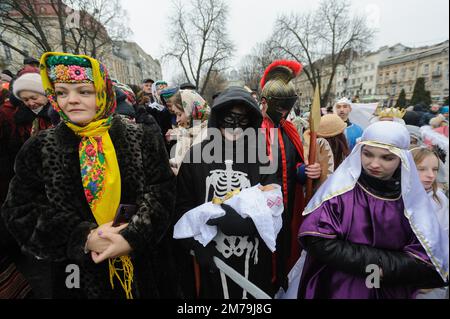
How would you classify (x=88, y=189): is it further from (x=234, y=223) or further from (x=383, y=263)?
(x=383, y=263)

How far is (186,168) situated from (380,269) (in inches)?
58.4

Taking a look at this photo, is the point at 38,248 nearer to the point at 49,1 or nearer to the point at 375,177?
the point at 375,177

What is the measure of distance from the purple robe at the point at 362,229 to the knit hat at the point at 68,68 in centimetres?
177

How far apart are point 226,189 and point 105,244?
859 mm

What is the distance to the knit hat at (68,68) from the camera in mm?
1362

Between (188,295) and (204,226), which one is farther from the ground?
(204,226)

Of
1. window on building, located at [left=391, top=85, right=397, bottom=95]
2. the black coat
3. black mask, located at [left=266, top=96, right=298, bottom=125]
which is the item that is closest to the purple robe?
black mask, located at [left=266, top=96, right=298, bottom=125]

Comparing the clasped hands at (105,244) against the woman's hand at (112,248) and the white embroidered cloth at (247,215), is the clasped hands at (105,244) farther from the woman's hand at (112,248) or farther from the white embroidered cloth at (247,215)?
the white embroidered cloth at (247,215)

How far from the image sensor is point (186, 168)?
1.83 meters

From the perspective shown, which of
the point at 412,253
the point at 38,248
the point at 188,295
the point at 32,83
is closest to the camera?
the point at 38,248

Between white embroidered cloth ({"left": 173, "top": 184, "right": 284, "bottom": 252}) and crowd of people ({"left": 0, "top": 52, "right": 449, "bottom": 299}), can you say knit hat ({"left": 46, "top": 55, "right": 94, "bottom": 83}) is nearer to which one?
crowd of people ({"left": 0, "top": 52, "right": 449, "bottom": 299})

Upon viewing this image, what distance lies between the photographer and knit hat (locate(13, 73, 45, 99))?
2.33 m

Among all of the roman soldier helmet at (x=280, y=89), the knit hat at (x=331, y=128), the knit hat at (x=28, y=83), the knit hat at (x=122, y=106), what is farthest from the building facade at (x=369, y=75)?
the knit hat at (x=28, y=83)
